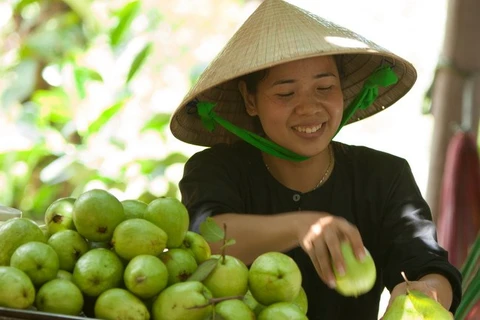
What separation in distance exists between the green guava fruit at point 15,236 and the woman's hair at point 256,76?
0.98 m

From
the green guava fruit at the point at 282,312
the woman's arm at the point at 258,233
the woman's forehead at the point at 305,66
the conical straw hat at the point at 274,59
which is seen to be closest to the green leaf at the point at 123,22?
the conical straw hat at the point at 274,59

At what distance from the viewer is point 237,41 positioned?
2426 mm

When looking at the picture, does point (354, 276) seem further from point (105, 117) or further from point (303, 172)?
point (105, 117)

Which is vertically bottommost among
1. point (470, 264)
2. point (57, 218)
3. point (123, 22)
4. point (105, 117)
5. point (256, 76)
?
point (470, 264)

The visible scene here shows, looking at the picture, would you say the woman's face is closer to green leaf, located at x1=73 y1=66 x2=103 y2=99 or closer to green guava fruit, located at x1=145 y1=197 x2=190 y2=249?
green guava fruit, located at x1=145 y1=197 x2=190 y2=249

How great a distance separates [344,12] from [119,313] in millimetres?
6384

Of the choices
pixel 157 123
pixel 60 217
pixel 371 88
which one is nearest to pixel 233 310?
pixel 60 217

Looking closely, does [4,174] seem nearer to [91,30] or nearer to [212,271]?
[91,30]

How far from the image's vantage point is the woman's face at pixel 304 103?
7.77 feet

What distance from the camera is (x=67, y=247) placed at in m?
1.64

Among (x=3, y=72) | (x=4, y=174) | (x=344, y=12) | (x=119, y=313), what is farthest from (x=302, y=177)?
(x=344, y=12)

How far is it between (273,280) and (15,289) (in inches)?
17.5

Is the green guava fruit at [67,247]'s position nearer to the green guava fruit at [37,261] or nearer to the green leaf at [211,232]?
the green guava fruit at [37,261]

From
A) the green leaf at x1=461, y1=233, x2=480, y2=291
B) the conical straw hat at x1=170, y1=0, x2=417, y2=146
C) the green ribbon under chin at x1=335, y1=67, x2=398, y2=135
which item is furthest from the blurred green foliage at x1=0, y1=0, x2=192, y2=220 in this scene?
the green leaf at x1=461, y1=233, x2=480, y2=291
